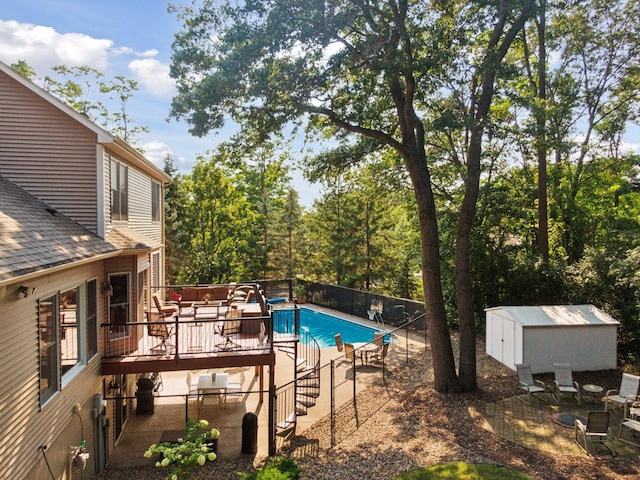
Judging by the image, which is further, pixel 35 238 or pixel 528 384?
pixel 528 384

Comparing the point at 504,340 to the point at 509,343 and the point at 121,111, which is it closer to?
the point at 509,343

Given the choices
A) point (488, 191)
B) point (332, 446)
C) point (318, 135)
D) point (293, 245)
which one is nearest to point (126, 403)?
point (332, 446)

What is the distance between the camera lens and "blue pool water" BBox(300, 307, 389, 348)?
845 inches

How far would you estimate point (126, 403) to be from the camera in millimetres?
12516

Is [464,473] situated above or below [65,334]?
below

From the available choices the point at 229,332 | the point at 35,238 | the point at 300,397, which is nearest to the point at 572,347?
the point at 300,397

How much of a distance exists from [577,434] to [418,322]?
9.69 meters

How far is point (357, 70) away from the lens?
12047 millimetres

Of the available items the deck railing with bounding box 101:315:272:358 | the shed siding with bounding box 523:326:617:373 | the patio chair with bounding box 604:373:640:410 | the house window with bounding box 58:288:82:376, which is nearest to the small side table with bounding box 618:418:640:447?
the patio chair with bounding box 604:373:640:410

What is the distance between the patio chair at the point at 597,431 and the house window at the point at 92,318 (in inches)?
412

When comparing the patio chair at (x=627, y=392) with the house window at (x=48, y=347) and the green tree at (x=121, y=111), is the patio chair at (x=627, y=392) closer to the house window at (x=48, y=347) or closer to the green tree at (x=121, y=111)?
the house window at (x=48, y=347)

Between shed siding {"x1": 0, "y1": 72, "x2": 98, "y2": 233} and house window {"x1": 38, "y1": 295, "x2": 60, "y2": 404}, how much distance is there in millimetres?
2695

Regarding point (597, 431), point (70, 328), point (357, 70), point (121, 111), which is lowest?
point (597, 431)

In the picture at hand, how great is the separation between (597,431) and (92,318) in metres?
10.9
